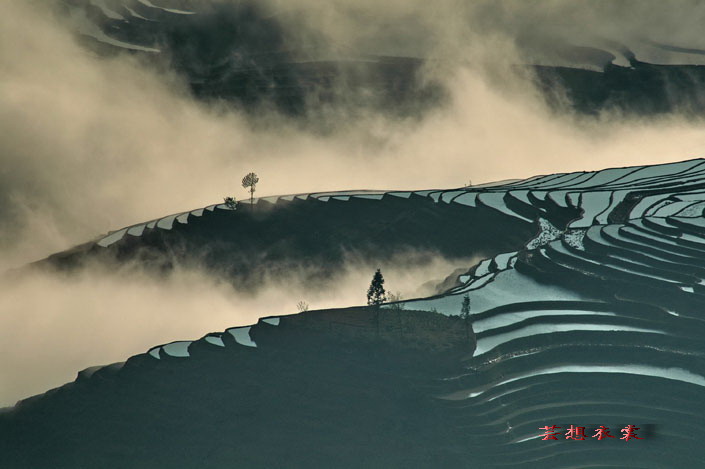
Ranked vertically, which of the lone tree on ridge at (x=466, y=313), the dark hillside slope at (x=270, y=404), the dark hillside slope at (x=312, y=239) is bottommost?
the dark hillside slope at (x=270, y=404)

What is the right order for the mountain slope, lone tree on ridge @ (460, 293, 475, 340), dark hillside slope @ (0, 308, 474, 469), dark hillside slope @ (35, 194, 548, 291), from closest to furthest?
1. the mountain slope
2. dark hillside slope @ (0, 308, 474, 469)
3. lone tree on ridge @ (460, 293, 475, 340)
4. dark hillside slope @ (35, 194, 548, 291)


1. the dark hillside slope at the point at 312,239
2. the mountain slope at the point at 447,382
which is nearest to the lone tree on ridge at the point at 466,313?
the mountain slope at the point at 447,382

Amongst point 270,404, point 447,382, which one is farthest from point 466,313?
point 270,404

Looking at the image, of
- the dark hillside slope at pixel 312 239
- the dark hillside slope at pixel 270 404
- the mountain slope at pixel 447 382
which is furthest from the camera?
the dark hillside slope at pixel 312 239

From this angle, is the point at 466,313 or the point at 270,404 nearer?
the point at 270,404

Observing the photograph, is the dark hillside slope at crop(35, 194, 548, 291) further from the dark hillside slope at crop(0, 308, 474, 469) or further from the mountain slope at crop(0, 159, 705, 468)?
the dark hillside slope at crop(0, 308, 474, 469)

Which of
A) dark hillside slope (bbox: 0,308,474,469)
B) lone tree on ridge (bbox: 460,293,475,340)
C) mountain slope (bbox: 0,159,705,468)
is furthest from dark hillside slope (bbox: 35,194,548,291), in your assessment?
dark hillside slope (bbox: 0,308,474,469)

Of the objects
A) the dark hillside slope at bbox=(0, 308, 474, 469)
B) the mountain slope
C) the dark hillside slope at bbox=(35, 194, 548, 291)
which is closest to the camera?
the mountain slope

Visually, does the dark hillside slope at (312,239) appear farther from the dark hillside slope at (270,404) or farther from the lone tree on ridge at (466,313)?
the dark hillside slope at (270,404)

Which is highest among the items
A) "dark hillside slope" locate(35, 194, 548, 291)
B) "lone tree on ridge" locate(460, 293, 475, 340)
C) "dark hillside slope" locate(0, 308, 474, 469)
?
"dark hillside slope" locate(35, 194, 548, 291)

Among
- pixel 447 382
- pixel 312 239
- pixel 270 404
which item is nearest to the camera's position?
pixel 270 404

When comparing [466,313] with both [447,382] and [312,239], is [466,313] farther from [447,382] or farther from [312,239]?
[312,239]

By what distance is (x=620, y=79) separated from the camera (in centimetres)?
5525

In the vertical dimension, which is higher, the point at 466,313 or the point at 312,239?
the point at 312,239
